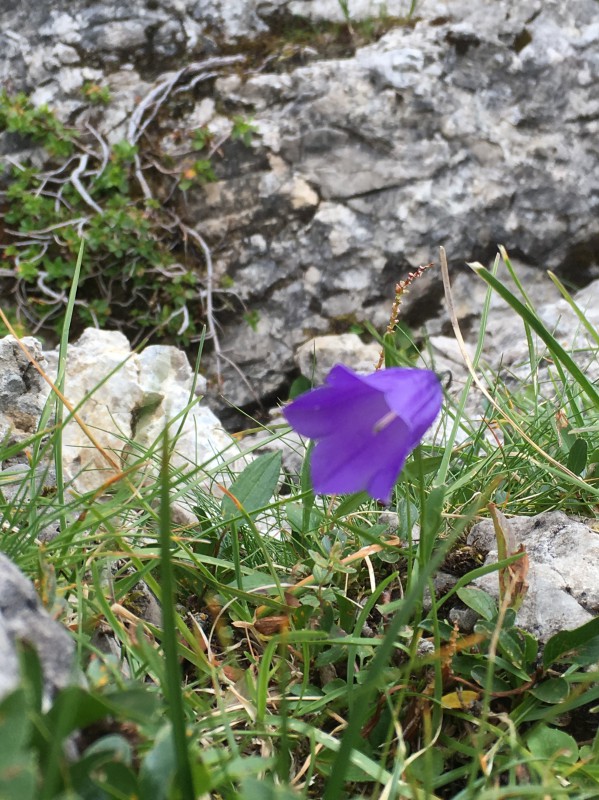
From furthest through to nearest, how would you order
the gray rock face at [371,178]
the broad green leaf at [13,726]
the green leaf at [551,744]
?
1. the gray rock face at [371,178]
2. the green leaf at [551,744]
3. the broad green leaf at [13,726]

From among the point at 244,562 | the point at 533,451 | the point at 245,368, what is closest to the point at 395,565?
the point at 244,562

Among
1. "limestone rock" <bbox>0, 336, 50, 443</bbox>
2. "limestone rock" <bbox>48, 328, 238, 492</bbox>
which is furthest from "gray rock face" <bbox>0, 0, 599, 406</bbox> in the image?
"limestone rock" <bbox>0, 336, 50, 443</bbox>

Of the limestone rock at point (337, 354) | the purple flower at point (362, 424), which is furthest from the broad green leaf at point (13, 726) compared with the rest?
the limestone rock at point (337, 354)

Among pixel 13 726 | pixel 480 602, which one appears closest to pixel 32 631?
pixel 13 726

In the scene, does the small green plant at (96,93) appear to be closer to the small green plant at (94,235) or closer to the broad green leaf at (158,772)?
the small green plant at (94,235)

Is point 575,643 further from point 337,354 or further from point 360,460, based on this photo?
point 337,354

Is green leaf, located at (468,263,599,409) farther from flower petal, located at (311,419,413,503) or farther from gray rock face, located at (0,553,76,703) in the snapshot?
gray rock face, located at (0,553,76,703)
